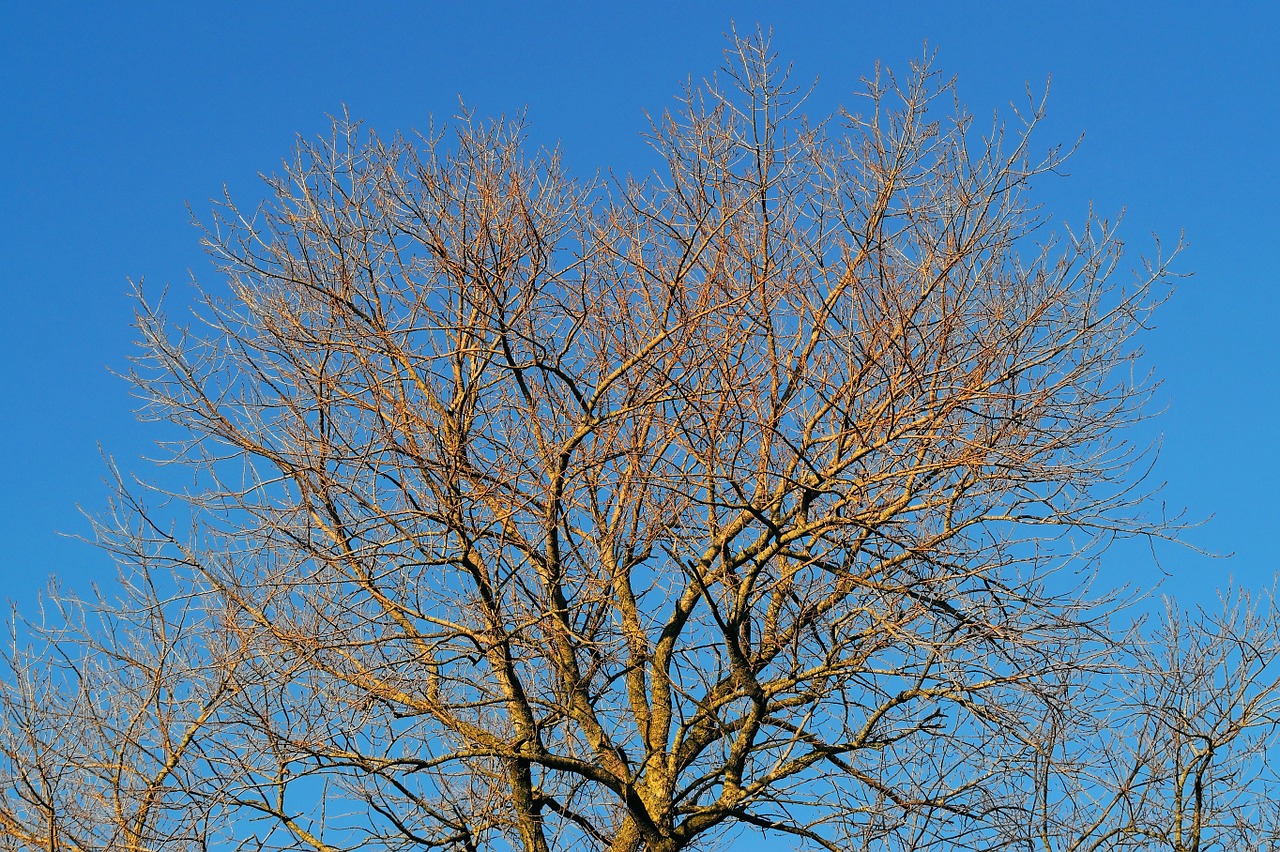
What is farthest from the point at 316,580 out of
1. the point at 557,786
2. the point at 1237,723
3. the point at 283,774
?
the point at 1237,723

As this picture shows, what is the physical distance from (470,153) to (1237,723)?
6338 millimetres

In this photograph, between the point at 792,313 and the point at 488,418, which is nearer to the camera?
the point at 792,313

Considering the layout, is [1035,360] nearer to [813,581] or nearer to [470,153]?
[813,581]

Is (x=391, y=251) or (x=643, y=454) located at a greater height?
(x=391, y=251)

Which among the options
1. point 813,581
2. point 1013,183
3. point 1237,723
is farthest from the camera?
point 1237,723

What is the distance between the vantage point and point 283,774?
6.26 metres

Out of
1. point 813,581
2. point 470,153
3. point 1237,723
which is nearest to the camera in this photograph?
point 813,581

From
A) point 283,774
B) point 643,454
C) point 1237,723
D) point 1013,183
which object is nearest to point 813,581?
point 643,454

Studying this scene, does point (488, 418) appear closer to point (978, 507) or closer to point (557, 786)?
point (557, 786)

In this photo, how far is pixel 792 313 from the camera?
21.0 feet

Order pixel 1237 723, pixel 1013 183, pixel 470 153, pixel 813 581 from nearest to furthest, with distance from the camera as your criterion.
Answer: pixel 813 581 < pixel 1013 183 < pixel 470 153 < pixel 1237 723

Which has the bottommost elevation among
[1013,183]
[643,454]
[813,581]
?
[813,581]

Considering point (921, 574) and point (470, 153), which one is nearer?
point (921, 574)

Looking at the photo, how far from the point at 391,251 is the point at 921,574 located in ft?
11.4
